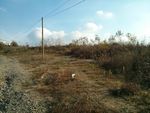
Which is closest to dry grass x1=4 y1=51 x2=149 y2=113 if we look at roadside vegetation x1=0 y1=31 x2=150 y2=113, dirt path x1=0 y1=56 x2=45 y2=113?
roadside vegetation x1=0 y1=31 x2=150 y2=113

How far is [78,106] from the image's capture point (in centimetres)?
761

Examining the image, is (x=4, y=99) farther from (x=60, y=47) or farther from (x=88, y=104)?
(x=60, y=47)

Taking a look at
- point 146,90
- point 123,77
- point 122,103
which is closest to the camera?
point 122,103

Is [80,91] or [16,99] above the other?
[80,91]

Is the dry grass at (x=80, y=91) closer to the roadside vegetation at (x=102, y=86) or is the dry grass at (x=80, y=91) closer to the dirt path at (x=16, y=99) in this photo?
the roadside vegetation at (x=102, y=86)

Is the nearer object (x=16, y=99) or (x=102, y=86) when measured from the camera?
(x=16, y=99)

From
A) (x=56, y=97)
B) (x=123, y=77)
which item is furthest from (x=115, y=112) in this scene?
(x=123, y=77)

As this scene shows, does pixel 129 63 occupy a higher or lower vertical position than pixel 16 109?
higher

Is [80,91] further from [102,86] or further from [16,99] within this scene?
[16,99]

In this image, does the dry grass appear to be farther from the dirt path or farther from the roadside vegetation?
the dirt path

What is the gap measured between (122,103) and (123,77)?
326 cm

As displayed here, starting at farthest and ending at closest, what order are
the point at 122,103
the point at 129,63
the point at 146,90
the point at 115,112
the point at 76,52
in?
1. the point at 76,52
2. the point at 129,63
3. the point at 146,90
4. the point at 122,103
5. the point at 115,112

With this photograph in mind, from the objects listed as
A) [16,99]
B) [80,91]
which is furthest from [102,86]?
[16,99]

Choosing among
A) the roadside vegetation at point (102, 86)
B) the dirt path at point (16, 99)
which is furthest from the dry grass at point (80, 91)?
the dirt path at point (16, 99)
